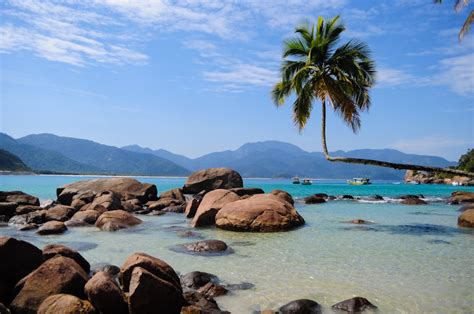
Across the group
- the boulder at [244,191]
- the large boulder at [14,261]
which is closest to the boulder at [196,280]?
the large boulder at [14,261]

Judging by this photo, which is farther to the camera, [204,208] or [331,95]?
[204,208]

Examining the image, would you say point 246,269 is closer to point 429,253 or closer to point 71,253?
point 71,253

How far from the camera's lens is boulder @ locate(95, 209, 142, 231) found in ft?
Answer: 55.0

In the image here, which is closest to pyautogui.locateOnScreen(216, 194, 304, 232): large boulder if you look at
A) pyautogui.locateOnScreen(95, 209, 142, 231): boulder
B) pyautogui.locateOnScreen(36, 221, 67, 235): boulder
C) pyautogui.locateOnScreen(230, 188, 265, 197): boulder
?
pyautogui.locateOnScreen(95, 209, 142, 231): boulder

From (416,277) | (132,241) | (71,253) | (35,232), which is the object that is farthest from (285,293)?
(35,232)

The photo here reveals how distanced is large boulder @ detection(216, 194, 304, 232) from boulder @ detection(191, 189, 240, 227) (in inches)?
37.8

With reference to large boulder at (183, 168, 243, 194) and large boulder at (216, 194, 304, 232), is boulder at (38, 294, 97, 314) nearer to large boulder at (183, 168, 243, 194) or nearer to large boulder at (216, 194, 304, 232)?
large boulder at (216, 194, 304, 232)

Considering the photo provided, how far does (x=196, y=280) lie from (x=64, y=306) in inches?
119

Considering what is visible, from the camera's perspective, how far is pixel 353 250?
12188 mm

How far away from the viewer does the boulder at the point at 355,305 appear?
6810 millimetres

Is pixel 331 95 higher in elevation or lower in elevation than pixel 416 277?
higher

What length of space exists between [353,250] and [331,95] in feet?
24.4

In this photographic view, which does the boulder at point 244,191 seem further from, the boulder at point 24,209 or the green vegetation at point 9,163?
the green vegetation at point 9,163

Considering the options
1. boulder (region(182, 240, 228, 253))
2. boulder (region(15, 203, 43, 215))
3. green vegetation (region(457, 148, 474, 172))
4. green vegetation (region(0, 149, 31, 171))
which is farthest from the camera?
green vegetation (region(0, 149, 31, 171))
